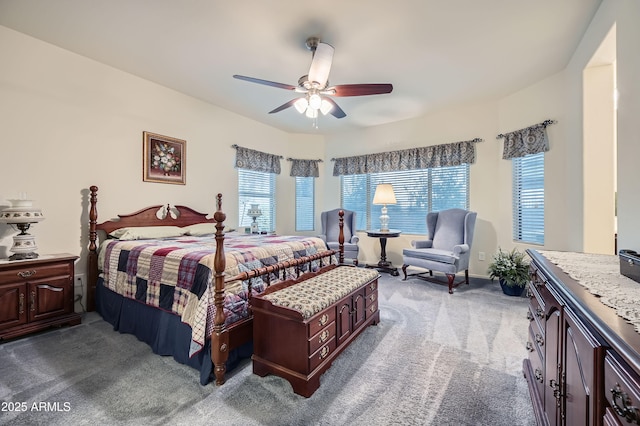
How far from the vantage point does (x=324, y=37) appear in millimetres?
2523

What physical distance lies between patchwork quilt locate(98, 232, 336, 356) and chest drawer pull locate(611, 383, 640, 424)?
1754 mm

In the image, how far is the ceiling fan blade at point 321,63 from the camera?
2.24 m

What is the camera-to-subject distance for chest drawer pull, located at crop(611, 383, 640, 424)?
0.53 meters

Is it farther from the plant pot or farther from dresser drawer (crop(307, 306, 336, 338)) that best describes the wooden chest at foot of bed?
the plant pot

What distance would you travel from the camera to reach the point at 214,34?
8.25ft

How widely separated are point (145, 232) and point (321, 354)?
2.49m

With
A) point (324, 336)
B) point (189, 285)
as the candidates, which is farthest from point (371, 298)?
point (189, 285)

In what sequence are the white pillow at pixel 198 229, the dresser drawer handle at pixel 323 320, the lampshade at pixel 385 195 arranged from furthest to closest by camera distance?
the lampshade at pixel 385 195 → the white pillow at pixel 198 229 → the dresser drawer handle at pixel 323 320

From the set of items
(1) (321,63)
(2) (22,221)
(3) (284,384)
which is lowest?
(3) (284,384)

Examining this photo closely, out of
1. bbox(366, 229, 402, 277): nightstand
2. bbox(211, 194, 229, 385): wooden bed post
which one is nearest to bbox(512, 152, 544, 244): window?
bbox(366, 229, 402, 277): nightstand

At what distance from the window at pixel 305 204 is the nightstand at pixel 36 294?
3.64 metres

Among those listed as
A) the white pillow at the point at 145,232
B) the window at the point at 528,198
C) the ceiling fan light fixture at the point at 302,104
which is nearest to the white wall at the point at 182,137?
the window at the point at 528,198

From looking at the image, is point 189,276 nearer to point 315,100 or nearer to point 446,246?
point 315,100

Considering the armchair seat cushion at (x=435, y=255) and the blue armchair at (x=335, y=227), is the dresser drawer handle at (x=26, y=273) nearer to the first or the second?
the blue armchair at (x=335, y=227)
